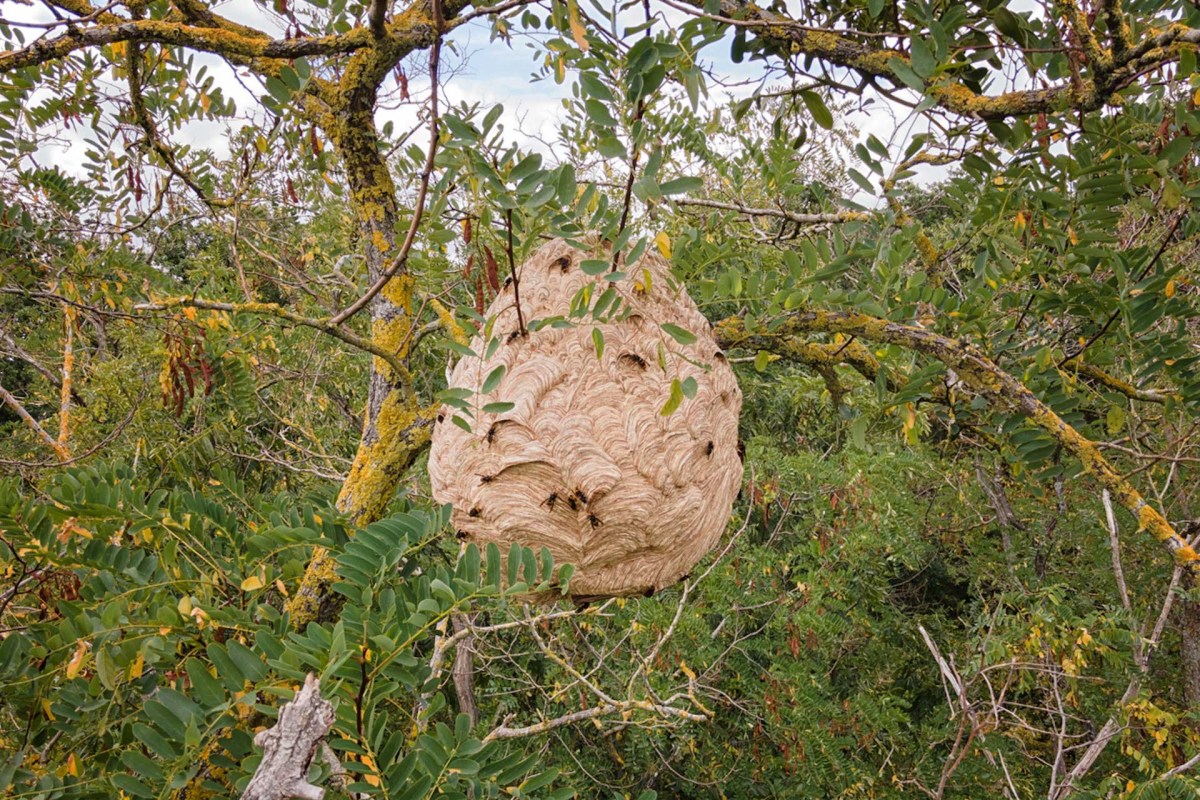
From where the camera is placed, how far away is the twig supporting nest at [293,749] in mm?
783

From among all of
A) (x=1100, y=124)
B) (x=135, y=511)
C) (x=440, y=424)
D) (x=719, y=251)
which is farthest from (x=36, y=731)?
(x=1100, y=124)

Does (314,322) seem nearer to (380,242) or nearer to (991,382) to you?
(380,242)

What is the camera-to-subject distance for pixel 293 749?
80cm

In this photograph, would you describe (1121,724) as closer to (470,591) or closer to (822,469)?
(822,469)

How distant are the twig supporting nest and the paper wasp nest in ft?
2.15

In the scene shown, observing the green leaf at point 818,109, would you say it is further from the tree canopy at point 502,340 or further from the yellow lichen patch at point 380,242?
the yellow lichen patch at point 380,242

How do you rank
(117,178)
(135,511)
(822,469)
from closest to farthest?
(135,511) → (117,178) → (822,469)

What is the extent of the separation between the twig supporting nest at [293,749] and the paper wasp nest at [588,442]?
65 centimetres

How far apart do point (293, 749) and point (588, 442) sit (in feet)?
2.61

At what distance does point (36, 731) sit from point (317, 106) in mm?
1411

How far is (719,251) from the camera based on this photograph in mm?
1525

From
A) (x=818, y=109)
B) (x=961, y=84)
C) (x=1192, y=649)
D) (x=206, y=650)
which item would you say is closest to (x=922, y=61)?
(x=818, y=109)

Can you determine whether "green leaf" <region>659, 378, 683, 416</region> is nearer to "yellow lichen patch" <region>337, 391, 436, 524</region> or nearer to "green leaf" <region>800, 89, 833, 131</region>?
"green leaf" <region>800, 89, 833, 131</region>

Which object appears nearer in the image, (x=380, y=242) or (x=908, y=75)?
(x=908, y=75)
